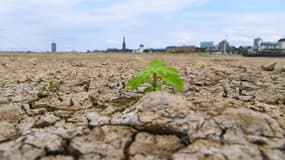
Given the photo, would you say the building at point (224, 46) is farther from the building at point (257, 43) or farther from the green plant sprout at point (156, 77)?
the green plant sprout at point (156, 77)

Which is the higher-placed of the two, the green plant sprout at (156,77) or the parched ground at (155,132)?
the green plant sprout at (156,77)

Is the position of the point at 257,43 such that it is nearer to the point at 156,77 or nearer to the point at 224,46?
the point at 224,46

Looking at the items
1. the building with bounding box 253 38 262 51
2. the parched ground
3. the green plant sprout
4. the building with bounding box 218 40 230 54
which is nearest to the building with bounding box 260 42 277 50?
the building with bounding box 253 38 262 51

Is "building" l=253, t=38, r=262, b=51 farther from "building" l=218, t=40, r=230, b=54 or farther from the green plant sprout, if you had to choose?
the green plant sprout

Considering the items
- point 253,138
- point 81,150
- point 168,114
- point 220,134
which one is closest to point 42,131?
point 81,150

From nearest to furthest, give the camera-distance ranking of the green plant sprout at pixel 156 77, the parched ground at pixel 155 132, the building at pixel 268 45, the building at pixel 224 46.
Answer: the parched ground at pixel 155 132 < the green plant sprout at pixel 156 77 < the building at pixel 224 46 < the building at pixel 268 45

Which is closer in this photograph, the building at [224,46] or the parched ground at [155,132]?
the parched ground at [155,132]

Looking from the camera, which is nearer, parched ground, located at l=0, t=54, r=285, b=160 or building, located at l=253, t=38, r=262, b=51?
parched ground, located at l=0, t=54, r=285, b=160

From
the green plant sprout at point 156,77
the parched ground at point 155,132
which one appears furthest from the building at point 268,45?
the parched ground at point 155,132

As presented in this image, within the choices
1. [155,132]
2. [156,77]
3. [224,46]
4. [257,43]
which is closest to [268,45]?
[257,43]

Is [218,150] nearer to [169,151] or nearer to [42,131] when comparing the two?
[169,151]

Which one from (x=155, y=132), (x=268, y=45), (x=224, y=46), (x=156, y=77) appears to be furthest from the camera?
(x=268, y=45)
